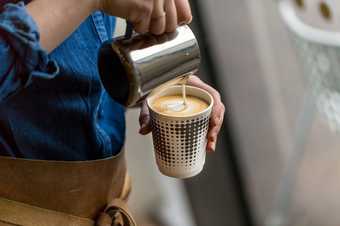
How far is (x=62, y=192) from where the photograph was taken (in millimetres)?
683

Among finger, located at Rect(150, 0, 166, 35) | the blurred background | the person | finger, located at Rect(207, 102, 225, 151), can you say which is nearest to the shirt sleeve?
the person

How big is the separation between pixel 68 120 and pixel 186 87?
0.45 feet

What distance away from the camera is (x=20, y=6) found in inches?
20.3

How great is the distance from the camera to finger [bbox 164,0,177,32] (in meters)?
0.58

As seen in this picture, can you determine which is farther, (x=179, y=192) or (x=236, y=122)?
(x=236, y=122)

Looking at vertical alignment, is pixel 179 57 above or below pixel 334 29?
above

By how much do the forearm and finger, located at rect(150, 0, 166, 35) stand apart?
0.19ft

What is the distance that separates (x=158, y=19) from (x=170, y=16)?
17 millimetres

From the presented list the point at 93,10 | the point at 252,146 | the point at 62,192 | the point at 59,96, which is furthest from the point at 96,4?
the point at 252,146

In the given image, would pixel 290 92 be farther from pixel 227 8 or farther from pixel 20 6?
pixel 20 6

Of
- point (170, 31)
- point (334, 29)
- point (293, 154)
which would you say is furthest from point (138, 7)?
point (293, 154)

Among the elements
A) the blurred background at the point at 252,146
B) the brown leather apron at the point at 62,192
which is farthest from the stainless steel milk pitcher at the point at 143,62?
the blurred background at the point at 252,146

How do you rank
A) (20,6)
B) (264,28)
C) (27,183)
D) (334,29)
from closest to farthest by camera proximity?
(20,6)
(27,183)
(334,29)
(264,28)

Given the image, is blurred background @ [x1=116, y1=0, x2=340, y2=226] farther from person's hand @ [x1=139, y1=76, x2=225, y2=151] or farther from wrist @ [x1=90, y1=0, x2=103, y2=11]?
wrist @ [x1=90, y1=0, x2=103, y2=11]
